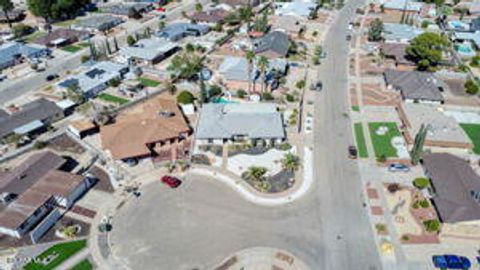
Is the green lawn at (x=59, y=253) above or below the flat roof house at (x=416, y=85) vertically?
below

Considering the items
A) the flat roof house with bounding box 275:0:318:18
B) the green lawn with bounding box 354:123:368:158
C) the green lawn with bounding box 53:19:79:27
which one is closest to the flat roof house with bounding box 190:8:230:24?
the flat roof house with bounding box 275:0:318:18

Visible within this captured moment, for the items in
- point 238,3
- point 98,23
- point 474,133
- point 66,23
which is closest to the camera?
point 474,133

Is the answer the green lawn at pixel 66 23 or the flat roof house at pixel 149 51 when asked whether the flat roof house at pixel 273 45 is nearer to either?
the flat roof house at pixel 149 51

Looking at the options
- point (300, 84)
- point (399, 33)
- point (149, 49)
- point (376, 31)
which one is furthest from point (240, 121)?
point (399, 33)

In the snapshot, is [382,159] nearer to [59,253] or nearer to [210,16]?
[59,253]

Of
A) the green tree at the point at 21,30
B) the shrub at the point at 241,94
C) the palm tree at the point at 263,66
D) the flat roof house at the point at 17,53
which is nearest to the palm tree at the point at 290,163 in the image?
the palm tree at the point at 263,66

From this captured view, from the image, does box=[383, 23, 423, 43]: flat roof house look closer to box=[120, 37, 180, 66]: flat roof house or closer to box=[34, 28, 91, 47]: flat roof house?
box=[120, 37, 180, 66]: flat roof house

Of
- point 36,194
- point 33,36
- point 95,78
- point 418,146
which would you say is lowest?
point 33,36
